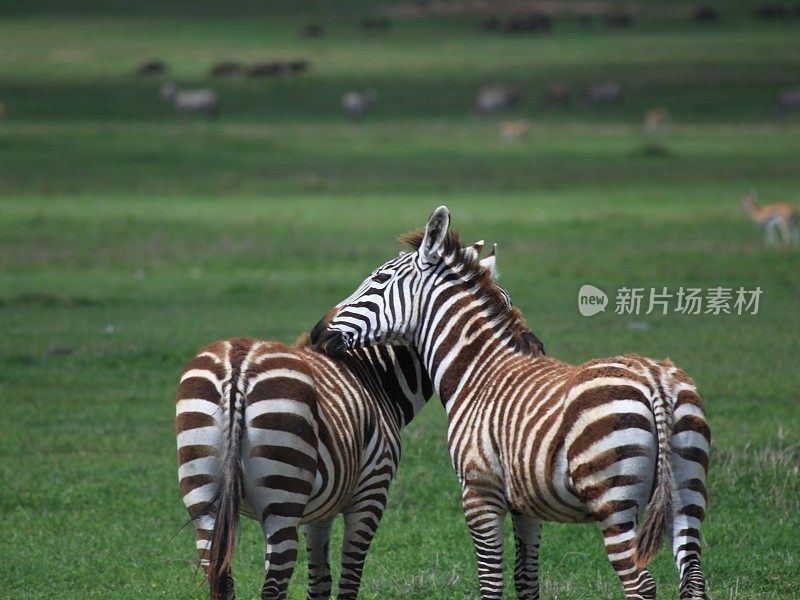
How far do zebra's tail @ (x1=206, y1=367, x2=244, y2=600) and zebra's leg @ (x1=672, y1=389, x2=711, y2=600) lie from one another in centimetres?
182

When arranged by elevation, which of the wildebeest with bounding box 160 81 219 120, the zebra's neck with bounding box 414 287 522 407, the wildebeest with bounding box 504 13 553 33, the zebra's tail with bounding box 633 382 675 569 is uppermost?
the wildebeest with bounding box 504 13 553 33

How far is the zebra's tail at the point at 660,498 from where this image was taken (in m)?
5.16

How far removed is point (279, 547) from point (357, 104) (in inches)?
1594

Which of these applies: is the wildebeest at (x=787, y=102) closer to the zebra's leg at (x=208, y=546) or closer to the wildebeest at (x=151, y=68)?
the wildebeest at (x=151, y=68)

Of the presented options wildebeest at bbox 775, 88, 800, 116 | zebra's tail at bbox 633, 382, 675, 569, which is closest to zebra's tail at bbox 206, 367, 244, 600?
zebra's tail at bbox 633, 382, 675, 569

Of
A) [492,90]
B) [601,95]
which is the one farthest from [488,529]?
[601,95]

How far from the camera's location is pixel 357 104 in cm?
4525

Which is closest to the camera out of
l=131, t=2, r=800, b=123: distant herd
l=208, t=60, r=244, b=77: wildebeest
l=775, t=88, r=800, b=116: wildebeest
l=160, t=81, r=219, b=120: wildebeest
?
l=160, t=81, r=219, b=120: wildebeest

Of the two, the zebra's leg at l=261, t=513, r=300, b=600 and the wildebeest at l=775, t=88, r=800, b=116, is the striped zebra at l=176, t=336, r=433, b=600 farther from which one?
the wildebeest at l=775, t=88, r=800, b=116

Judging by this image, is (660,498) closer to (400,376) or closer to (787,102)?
(400,376)

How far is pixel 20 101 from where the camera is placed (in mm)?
45062

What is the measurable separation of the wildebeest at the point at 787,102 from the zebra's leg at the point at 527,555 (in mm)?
42346

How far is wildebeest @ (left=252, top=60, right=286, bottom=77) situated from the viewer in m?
51.0

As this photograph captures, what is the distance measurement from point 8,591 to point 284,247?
50.4ft
